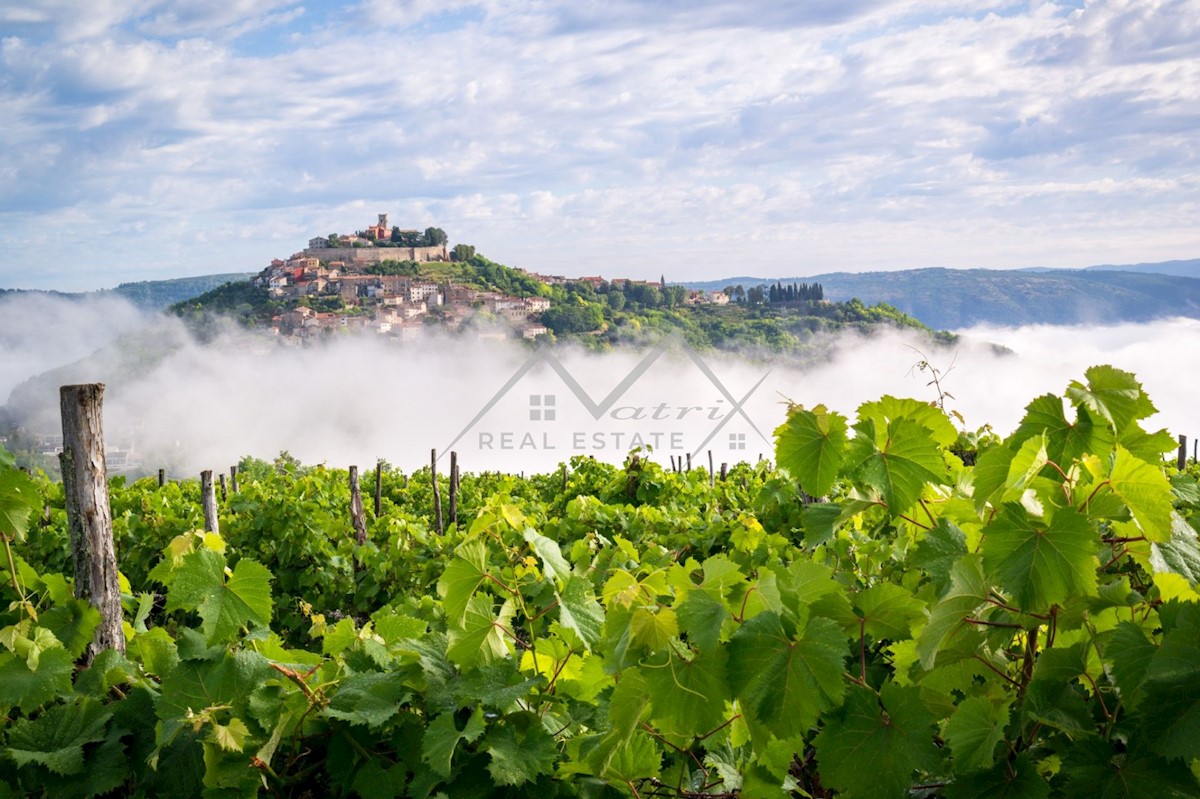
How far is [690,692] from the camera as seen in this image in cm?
123

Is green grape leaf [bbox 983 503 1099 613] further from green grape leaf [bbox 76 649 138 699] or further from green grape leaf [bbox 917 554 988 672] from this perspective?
green grape leaf [bbox 76 649 138 699]

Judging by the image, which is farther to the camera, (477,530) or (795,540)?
(795,540)

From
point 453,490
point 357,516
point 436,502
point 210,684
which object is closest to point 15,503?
point 210,684

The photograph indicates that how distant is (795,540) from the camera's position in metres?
5.95

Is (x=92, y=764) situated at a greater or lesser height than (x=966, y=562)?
lesser

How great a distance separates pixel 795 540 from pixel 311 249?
107134 mm

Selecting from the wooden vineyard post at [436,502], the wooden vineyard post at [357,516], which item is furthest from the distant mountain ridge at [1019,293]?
the wooden vineyard post at [357,516]

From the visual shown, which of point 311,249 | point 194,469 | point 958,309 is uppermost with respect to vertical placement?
point 311,249

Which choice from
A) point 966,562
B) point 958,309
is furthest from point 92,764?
point 958,309

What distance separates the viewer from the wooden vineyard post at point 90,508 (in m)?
2.52

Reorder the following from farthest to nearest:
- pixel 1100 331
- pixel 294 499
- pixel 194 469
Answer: pixel 1100 331 → pixel 194 469 → pixel 294 499

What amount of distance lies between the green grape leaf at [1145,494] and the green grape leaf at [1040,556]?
8 cm

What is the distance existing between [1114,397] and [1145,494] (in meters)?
0.23

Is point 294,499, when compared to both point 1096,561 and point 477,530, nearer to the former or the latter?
point 477,530
